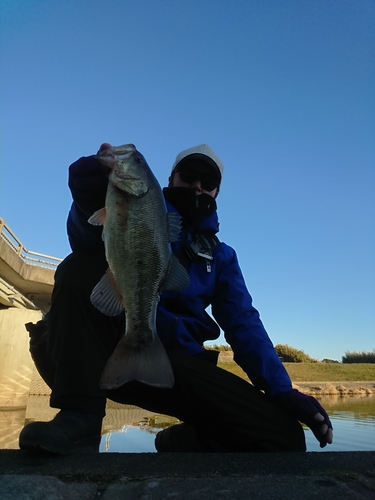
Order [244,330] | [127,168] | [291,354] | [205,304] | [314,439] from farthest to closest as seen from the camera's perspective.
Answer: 1. [291,354]
2. [314,439]
3. [205,304]
4. [244,330]
5. [127,168]

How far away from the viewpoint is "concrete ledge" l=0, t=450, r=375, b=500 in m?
1.41

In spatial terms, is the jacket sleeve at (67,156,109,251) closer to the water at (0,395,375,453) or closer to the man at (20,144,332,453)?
the man at (20,144,332,453)

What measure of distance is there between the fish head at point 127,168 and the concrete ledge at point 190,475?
1.31 metres

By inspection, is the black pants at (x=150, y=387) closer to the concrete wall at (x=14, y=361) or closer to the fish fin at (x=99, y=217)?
the fish fin at (x=99, y=217)

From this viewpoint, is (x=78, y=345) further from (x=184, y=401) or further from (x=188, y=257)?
(x=188, y=257)

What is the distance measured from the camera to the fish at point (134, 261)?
2.02 m

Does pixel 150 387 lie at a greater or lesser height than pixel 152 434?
greater

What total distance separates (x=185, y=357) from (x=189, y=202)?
123 centimetres

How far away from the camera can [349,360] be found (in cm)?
2898

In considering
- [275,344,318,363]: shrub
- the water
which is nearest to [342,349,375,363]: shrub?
[275,344,318,363]: shrub

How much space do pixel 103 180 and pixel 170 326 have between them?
1.13 meters

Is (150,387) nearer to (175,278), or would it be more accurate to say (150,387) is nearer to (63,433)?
(63,433)

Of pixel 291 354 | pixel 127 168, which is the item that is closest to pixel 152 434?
pixel 127 168

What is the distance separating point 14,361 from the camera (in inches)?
559
